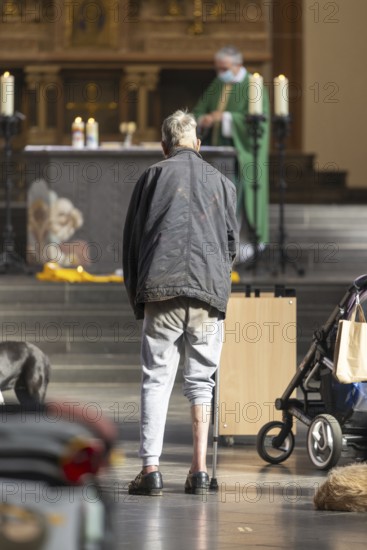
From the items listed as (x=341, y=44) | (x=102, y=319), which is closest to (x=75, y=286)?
(x=102, y=319)

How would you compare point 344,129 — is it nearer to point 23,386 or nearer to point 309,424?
point 23,386

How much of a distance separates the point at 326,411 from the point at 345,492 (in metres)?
1.47

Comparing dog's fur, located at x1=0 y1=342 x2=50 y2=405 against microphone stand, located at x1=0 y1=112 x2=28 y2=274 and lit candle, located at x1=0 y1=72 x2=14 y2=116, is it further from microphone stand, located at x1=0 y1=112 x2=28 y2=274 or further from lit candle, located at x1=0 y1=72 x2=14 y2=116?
lit candle, located at x1=0 y1=72 x2=14 y2=116

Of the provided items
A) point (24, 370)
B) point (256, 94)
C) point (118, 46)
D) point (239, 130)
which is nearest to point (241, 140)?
point (239, 130)

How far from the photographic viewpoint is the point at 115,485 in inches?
251

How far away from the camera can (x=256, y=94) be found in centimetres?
1355

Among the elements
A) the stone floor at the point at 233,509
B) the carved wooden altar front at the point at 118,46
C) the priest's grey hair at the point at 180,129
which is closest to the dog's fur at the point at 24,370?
the stone floor at the point at 233,509

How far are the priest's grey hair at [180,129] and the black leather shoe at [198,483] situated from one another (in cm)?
143

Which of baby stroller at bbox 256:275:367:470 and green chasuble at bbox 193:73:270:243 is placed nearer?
baby stroller at bbox 256:275:367:470

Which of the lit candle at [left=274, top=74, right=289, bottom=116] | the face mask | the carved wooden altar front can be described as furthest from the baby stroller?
the carved wooden altar front

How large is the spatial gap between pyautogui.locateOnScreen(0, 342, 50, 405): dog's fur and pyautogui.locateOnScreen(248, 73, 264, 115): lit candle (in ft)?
17.5

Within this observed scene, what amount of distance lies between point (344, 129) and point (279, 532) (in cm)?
1505

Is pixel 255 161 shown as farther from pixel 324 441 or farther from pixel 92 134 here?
pixel 324 441

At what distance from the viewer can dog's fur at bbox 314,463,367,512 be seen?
5656 mm
